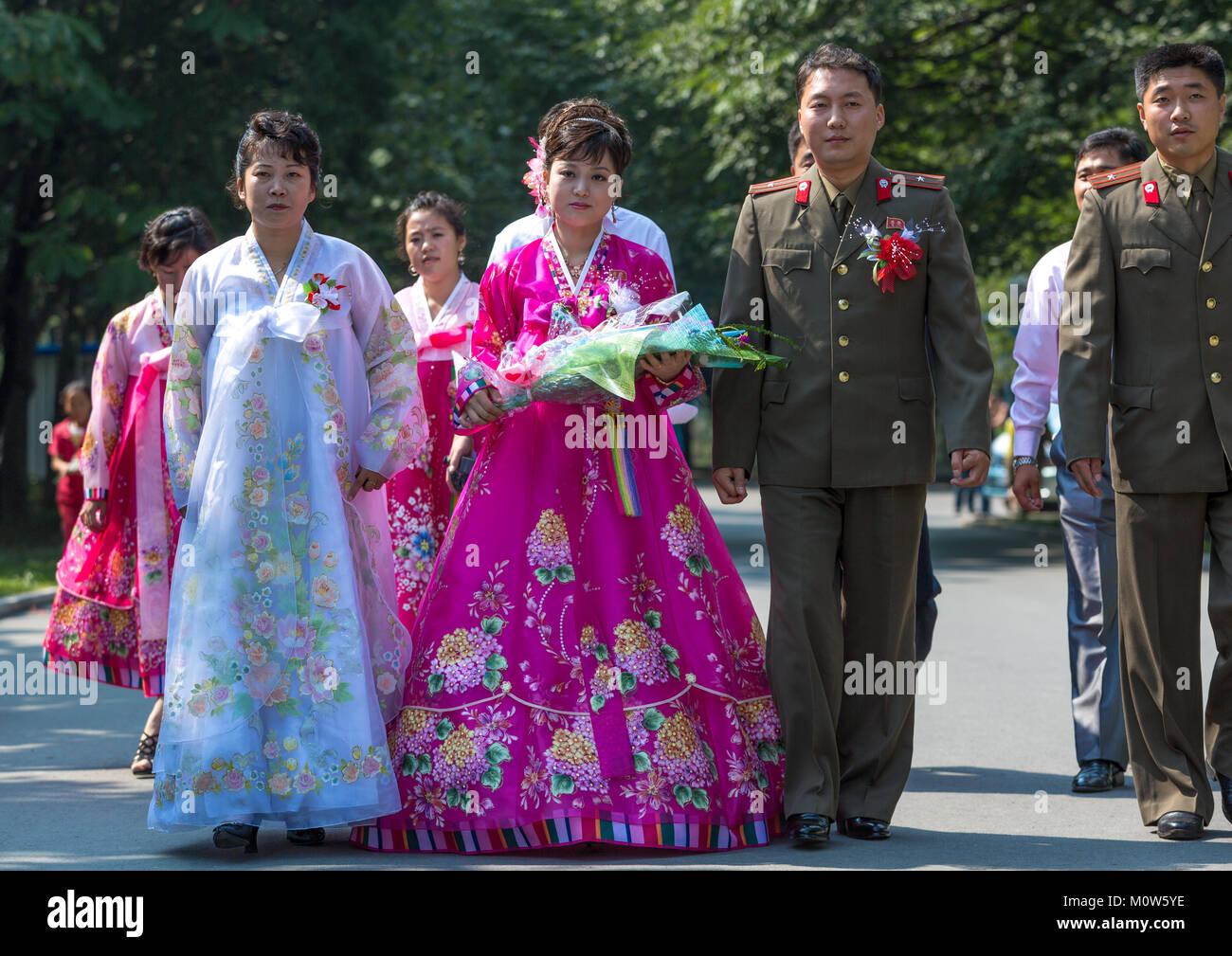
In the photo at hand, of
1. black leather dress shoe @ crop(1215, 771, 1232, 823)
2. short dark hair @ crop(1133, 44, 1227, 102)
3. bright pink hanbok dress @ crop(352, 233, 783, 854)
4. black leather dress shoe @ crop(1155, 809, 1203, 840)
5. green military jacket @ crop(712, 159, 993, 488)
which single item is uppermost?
short dark hair @ crop(1133, 44, 1227, 102)

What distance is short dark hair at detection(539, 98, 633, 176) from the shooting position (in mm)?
5594

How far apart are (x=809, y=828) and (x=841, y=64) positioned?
239 centimetres

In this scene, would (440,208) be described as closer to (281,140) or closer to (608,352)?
(281,140)

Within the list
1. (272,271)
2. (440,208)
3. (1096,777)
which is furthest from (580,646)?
(440,208)

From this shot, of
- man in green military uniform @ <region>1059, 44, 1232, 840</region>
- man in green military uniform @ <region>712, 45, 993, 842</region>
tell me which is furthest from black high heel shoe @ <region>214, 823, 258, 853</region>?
man in green military uniform @ <region>1059, 44, 1232, 840</region>

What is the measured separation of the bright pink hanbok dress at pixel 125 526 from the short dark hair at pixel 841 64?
3.08 meters

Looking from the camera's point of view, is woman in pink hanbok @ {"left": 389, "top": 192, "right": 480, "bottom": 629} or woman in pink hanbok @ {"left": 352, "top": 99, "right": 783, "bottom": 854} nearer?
woman in pink hanbok @ {"left": 352, "top": 99, "right": 783, "bottom": 854}

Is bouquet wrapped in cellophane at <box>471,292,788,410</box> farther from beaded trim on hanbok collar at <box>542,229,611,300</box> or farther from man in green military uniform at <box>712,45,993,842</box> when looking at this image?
man in green military uniform at <box>712,45,993,842</box>

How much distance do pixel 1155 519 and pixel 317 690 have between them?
270 cm

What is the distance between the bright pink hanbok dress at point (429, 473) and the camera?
23.9 ft

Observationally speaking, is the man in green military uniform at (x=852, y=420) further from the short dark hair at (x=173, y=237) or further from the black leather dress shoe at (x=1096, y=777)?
the short dark hair at (x=173, y=237)

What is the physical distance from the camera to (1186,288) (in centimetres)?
540

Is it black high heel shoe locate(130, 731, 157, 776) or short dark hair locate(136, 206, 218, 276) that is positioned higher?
short dark hair locate(136, 206, 218, 276)
